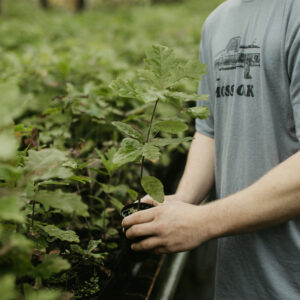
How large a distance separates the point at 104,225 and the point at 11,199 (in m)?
0.94

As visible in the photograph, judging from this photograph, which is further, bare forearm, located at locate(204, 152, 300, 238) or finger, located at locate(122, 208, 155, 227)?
finger, located at locate(122, 208, 155, 227)

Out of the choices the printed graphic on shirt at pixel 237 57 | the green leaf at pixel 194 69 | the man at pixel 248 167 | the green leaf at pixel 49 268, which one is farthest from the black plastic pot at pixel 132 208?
Result: the printed graphic on shirt at pixel 237 57

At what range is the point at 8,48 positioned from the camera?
4543mm

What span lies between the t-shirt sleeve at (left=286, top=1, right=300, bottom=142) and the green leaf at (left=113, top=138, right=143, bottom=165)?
0.52 meters

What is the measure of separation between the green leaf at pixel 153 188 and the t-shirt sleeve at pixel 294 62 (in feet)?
→ 1.58

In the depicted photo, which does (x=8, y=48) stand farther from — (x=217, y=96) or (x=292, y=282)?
(x=292, y=282)

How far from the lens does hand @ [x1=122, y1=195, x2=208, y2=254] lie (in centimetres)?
105

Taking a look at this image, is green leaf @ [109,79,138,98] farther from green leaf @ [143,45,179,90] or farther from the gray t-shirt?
the gray t-shirt

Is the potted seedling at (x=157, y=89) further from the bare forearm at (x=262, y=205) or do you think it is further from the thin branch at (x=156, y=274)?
the thin branch at (x=156, y=274)

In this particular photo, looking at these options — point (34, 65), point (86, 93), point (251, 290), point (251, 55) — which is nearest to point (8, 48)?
point (34, 65)

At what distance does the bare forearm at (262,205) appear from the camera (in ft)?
3.17

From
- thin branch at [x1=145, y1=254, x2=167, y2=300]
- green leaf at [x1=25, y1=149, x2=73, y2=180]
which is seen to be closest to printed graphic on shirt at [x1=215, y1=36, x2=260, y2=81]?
green leaf at [x1=25, y1=149, x2=73, y2=180]

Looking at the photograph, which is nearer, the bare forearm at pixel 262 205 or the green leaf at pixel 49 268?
the green leaf at pixel 49 268

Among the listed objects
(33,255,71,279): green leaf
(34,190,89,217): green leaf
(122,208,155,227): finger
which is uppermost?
(34,190,89,217): green leaf
